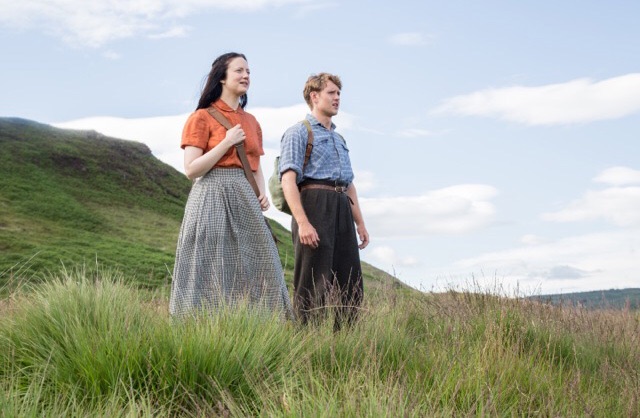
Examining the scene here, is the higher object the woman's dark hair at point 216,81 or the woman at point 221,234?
the woman's dark hair at point 216,81

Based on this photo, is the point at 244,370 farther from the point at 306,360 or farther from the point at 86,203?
the point at 86,203

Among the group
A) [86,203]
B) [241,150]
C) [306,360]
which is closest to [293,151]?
[241,150]

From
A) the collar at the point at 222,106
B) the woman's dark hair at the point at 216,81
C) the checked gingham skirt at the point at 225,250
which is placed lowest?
the checked gingham skirt at the point at 225,250

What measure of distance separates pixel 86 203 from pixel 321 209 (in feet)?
143

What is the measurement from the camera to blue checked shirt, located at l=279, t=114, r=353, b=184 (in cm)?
677

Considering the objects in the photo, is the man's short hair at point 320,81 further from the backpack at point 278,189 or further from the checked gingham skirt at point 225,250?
the checked gingham skirt at point 225,250

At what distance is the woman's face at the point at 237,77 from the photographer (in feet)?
21.5

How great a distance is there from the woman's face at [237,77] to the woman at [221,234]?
22 cm

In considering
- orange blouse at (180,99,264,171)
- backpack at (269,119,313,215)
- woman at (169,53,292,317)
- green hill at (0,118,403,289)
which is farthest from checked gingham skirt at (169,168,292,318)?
green hill at (0,118,403,289)

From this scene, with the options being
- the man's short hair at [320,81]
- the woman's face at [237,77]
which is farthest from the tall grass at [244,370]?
the man's short hair at [320,81]

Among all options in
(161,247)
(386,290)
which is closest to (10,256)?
(161,247)

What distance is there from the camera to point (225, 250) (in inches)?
249

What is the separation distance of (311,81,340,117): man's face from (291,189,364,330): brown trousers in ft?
2.48

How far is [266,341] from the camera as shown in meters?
4.99
